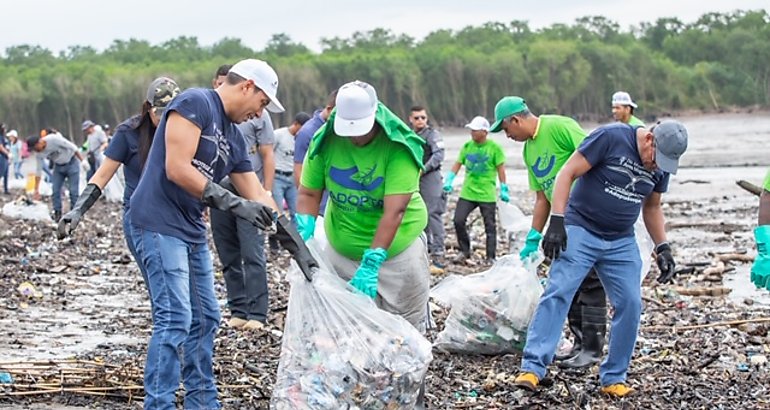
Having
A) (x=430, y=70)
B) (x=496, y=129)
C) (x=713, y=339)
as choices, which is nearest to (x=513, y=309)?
(x=496, y=129)

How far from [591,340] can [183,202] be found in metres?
3.00

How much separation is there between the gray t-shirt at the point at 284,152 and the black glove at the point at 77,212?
6.08 metres

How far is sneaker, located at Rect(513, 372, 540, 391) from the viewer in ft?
19.6

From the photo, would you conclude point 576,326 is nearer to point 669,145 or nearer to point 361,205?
point 669,145

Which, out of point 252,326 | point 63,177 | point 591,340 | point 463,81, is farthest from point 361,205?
point 463,81

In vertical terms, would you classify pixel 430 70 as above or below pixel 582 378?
below

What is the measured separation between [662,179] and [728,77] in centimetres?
10014

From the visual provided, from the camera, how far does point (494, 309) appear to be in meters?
6.91

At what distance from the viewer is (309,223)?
557 centimetres

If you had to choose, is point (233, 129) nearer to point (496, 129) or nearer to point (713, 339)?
point (496, 129)

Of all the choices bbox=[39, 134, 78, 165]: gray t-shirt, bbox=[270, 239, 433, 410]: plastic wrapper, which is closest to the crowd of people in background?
bbox=[270, 239, 433, 410]: plastic wrapper

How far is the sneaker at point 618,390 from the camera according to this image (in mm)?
6121

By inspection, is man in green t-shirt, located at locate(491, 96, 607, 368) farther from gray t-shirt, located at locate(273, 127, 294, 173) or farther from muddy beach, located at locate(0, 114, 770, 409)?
gray t-shirt, located at locate(273, 127, 294, 173)

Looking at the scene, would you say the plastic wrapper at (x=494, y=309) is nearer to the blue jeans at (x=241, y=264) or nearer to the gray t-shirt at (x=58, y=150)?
the blue jeans at (x=241, y=264)
